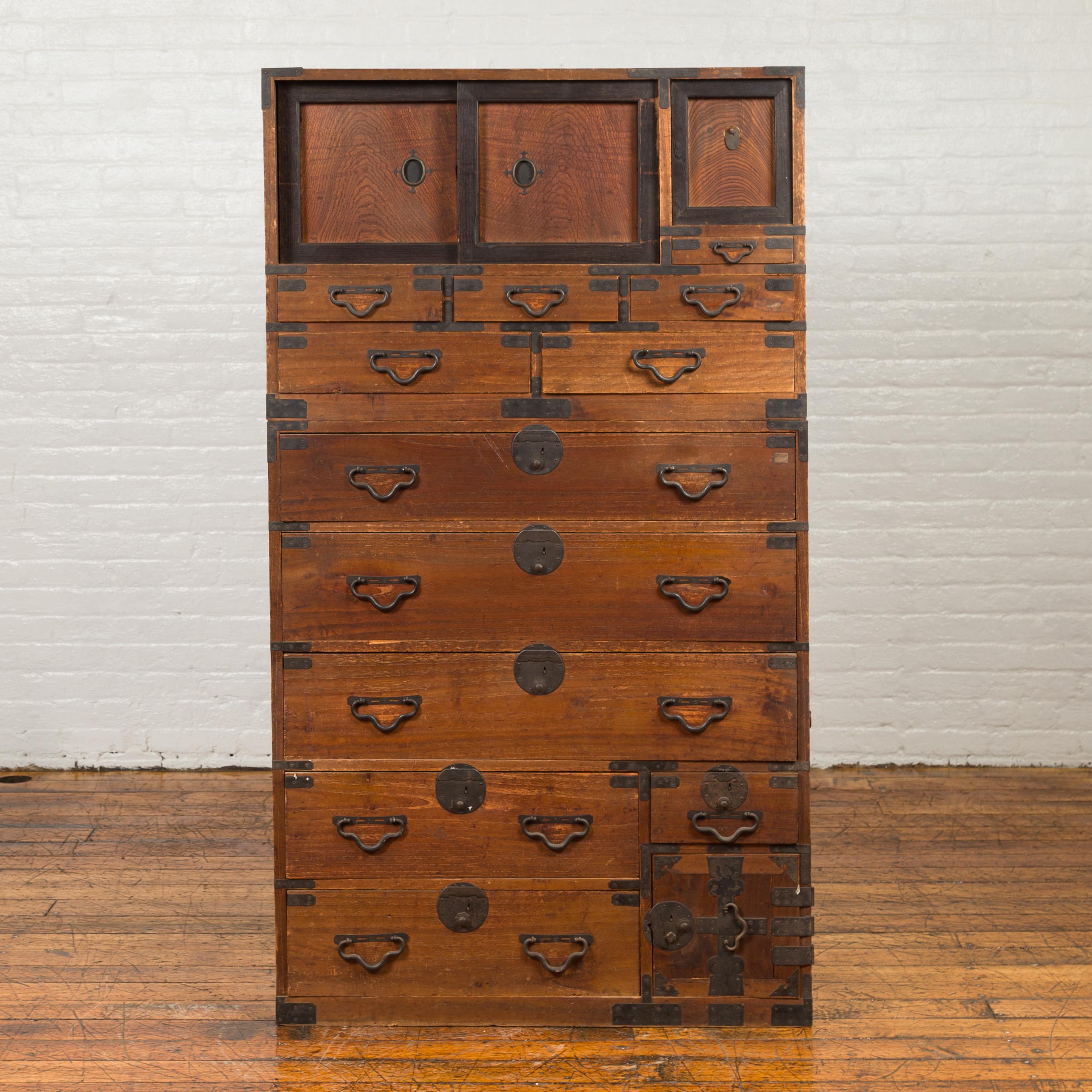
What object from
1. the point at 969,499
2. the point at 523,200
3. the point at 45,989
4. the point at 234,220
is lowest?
the point at 45,989

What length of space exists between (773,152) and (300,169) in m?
0.96

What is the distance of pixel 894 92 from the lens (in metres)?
3.94

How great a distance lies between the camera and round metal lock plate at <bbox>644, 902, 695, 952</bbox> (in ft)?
7.47

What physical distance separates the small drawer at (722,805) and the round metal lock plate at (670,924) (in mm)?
145

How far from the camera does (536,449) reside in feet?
7.41

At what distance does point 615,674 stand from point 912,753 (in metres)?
2.21

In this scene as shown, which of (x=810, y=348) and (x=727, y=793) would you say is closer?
(x=727, y=793)

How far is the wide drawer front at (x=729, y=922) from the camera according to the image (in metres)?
2.27

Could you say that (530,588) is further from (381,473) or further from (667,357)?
(667,357)

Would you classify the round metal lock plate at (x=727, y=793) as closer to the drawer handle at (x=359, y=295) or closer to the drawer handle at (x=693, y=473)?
the drawer handle at (x=693, y=473)

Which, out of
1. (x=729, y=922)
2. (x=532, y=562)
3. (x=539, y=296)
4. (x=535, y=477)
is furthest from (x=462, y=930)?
(x=539, y=296)

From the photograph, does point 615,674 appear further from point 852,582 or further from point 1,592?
point 1,592

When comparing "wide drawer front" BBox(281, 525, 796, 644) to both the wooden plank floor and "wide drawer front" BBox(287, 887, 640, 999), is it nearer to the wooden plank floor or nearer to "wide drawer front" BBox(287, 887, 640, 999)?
"wide drawer front" BBox(287, 887, 640, 999)

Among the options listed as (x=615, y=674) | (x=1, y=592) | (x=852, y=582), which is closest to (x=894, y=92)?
(x=852, y=582)
